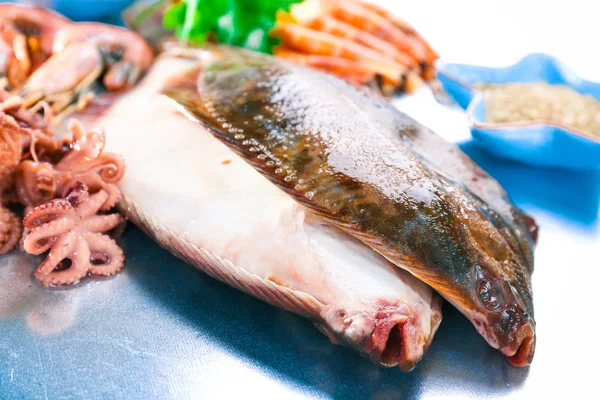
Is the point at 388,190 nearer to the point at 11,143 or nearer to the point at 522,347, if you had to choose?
the point at 522,347

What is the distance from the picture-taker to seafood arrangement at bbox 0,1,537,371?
1.38 m

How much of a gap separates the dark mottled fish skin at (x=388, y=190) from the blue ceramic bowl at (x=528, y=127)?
23.0 inches

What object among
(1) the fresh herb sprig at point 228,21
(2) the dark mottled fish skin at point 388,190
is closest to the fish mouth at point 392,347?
(2) the dark mottled fish skin at point 388,190

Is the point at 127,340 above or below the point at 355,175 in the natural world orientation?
below

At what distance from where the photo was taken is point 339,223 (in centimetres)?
143

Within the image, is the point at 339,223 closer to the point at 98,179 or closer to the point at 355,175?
the point at 355,175

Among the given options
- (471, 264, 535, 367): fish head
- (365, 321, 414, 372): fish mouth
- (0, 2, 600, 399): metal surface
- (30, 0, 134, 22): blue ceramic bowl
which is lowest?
(30, 0, 134, 22): blue ceramic bowl

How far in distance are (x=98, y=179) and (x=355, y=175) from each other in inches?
32.2

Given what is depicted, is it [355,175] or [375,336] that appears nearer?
[375,336]

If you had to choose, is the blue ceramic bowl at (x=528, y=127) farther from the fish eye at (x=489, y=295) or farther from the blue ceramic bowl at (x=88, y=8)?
the blue ceramic bowl at (x=88, y=8)

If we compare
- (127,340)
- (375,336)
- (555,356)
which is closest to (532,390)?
(555,356)

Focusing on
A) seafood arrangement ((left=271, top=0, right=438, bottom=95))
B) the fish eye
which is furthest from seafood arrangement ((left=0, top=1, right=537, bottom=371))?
seafood arrangement ((left=271, top=0, right=438, bottom=95))

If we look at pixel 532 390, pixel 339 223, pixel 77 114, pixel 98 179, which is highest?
pixel 339 223

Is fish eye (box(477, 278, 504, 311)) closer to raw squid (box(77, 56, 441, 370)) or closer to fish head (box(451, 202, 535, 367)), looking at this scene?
fish head (box(451, 202, 535, 367))
